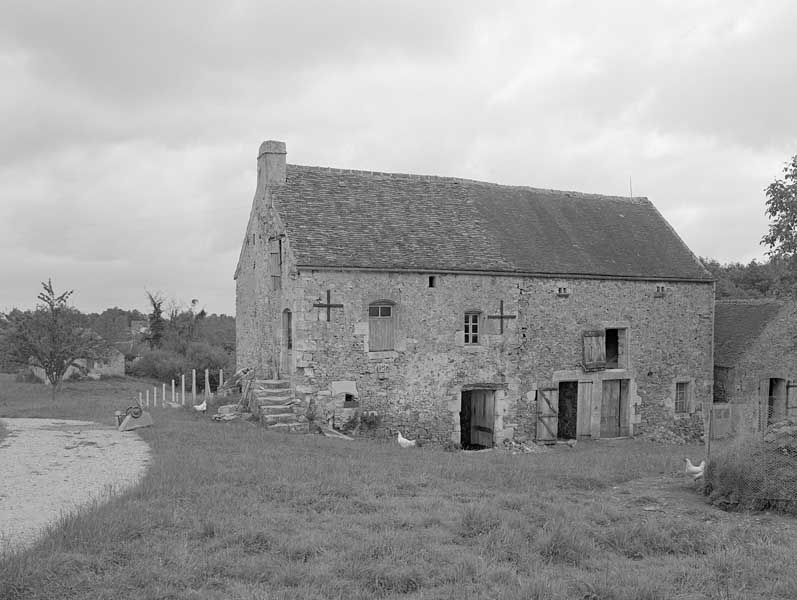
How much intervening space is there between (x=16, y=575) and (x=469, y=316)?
14.6m

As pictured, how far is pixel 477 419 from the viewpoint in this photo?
20969mm

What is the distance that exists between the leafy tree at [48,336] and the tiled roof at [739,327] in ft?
74.8

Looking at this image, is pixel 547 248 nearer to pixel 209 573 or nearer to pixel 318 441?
pixel 318 441

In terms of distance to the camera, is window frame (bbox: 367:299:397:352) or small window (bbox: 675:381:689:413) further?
small window (bbox: 675:381:689:413)

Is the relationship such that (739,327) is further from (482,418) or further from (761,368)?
(482,418)

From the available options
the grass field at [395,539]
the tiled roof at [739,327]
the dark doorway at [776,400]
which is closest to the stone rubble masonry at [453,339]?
the tiled roof at [739,327]

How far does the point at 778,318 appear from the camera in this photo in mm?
23203

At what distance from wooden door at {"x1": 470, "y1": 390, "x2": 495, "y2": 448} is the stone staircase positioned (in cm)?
576

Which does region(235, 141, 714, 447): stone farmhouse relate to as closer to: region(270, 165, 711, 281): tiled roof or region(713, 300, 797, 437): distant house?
region(270, 165, 711, 281): tiled roof

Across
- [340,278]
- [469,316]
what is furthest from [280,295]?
[469,316]

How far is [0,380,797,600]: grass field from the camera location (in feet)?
21.9

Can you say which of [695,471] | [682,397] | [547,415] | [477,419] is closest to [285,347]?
[477,419]

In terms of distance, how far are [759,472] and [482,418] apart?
1078cm

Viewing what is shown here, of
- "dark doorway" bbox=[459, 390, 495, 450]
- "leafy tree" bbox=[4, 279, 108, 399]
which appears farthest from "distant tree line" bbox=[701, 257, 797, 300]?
"leafy tree" bbox=[4, 279, 108, 399]
